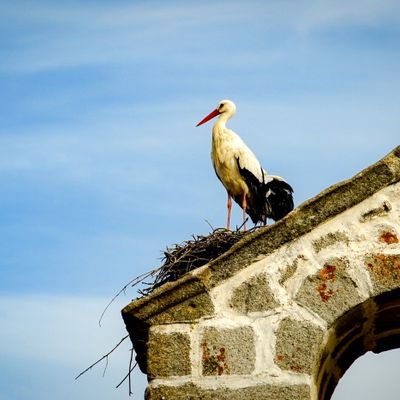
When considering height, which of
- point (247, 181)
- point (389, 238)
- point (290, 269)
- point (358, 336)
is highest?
point (247, 181)

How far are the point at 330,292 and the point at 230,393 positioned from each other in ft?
2.62

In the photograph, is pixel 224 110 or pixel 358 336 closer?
pixel 358 336

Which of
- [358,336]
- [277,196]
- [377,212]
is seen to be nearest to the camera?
[377,212]

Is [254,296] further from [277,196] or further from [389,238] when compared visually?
[277,196]

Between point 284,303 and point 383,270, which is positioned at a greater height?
point 383,270

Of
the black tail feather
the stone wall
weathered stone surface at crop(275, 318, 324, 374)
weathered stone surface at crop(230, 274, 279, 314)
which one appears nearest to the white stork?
the black tail feather

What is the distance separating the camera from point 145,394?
6.45 metres

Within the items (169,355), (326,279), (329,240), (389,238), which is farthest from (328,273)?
(169,355)

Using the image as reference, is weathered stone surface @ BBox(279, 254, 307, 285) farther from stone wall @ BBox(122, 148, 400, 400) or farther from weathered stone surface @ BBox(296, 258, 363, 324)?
weathered stone surface @ BBox(296, 258, 363, 324)

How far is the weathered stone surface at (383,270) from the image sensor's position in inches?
250

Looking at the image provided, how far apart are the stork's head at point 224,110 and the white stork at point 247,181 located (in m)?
0.40

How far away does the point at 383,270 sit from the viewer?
6387 millimetres

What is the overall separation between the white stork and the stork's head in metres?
0.40

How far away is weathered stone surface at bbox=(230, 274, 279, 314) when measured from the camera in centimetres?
646
